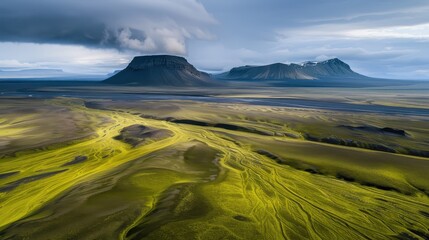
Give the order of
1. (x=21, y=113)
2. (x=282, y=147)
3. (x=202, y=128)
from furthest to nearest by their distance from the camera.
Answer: (x=21, y=113) → (x=202, y=128) → (x=282, y=147)

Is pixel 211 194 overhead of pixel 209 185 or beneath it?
overhead

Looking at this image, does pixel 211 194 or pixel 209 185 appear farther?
pixel 209 185

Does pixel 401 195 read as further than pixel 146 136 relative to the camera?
No

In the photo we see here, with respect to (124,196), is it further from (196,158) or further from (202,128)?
(202,128)

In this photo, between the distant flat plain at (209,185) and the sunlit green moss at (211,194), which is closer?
the sunlit green moss at (211,194)

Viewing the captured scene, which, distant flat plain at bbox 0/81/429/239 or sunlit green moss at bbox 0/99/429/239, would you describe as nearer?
sunlit green moss at bbox 0/99/429/239

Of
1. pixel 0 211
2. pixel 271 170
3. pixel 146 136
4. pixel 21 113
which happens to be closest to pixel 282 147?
pixel 271 170

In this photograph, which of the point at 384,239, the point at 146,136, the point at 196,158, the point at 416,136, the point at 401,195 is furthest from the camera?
the point at 416,136

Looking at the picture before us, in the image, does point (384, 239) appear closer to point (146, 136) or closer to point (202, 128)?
point (146, 136)

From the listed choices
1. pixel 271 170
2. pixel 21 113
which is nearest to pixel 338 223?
pixel 271 170
